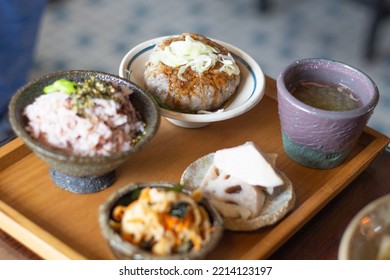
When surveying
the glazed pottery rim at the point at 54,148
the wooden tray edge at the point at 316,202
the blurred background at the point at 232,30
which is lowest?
the blurred background at the point at 232,30

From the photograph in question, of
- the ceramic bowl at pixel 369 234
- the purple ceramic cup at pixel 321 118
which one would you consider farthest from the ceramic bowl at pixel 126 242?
the purple ceramic cup at pixel 321 118

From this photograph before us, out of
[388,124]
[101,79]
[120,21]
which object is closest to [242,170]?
[101,79]

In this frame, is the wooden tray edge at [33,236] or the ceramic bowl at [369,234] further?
the wooden tray edge at [33,236]

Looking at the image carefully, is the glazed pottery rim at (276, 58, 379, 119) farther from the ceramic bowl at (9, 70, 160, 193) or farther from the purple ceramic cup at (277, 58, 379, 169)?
the ceramic bowl at (9, 70, 160, 193)

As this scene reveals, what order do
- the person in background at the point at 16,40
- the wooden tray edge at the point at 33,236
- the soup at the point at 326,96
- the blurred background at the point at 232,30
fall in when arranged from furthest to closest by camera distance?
the blurred background at the point at 232,30 → the person in background at the point at 16,40 → the soup at the point at 326,96 → the wooden tray edge at the point at 33,236

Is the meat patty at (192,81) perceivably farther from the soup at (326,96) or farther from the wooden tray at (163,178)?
the soup at (326,96)

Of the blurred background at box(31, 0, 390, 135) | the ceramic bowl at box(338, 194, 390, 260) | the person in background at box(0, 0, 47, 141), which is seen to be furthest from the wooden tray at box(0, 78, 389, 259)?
the blurred background at box(31, 0, 390, 135)

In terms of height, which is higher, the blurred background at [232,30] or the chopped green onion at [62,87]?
the chopped green onion at [62,87]

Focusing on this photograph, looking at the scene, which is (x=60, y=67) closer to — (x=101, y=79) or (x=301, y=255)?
(x=101, y=79)
